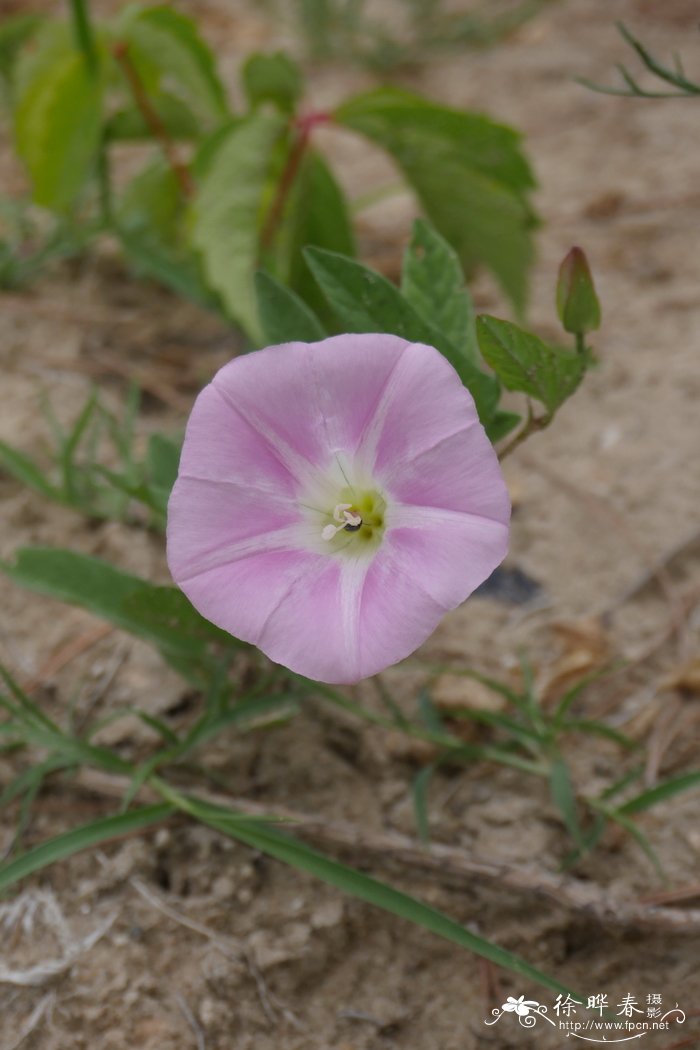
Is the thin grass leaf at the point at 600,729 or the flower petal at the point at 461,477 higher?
the flower petal at the point at 461,477

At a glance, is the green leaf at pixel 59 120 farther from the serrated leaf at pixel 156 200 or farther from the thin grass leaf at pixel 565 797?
the thin grass leaf at pixel 565 797

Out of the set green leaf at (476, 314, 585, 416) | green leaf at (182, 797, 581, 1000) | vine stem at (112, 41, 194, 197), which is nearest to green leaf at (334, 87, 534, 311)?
vine stem at (112, 41, 194, 197)

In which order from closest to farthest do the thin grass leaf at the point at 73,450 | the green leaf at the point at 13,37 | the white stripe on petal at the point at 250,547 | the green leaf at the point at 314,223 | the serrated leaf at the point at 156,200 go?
the white stripe on petal at the point at 250,547
the thin grass leaf at the point at 73,450
the green leaf at the point at 314,223
the serrated leaf at the point at 156,200
the green leaf at the point at 13,37

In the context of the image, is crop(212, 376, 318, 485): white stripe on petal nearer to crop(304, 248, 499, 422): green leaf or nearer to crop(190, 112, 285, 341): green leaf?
crop(304, 248, 499, 422): green leaf

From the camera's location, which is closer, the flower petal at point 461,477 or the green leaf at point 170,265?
the flower petal at point 461,477

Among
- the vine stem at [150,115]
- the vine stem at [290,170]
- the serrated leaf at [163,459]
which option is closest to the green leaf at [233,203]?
the vine stem at [290,170]

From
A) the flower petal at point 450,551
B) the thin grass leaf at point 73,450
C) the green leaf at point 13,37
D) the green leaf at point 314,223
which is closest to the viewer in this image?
the flower petal at point 450,551

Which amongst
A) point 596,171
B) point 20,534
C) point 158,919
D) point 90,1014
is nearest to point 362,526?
point 158,919
